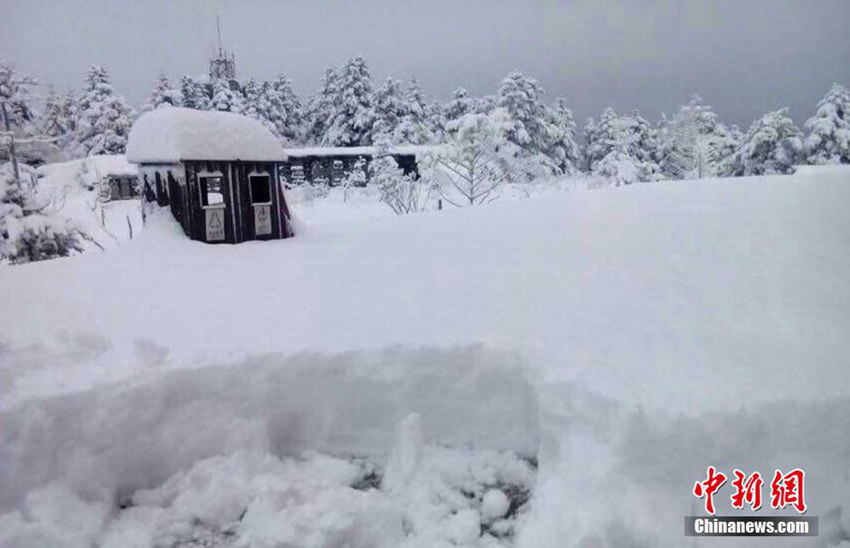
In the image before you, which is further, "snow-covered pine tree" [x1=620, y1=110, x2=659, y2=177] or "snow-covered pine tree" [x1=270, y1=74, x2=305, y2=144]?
"snow-covered pine tree" [x1=270, y1=74, x2=305, y2=144]

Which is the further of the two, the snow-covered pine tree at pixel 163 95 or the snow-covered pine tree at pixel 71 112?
the snow-covered pine tree at pixel 71 112

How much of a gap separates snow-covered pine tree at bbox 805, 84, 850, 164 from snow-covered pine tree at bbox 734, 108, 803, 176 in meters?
0.63

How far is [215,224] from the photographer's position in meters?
9.68

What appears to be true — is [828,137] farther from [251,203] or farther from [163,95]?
[163,95]

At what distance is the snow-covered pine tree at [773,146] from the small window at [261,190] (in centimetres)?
2424

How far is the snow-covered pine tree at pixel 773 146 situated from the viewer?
80.7ft

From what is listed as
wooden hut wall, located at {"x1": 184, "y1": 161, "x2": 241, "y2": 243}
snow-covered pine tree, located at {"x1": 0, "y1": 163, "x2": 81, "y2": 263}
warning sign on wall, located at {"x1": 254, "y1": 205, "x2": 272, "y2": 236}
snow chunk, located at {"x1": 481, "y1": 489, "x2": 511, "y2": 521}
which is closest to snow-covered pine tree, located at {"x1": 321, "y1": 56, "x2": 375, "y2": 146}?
snow-covered pine tree, located at {"x1": 0, "y1": 163, "x2": 81, "y2": 263}

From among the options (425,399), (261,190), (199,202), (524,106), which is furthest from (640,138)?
(425,399)

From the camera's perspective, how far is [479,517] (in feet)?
13.0

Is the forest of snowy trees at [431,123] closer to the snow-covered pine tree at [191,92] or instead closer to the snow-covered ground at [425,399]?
the snow-covered pine tree at [191,92]

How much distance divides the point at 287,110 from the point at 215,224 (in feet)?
121

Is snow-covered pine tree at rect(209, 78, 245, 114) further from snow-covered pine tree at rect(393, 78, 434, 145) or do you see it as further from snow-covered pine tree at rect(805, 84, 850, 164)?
snow-covered pine tree at rect(805, 84, 850, 164)

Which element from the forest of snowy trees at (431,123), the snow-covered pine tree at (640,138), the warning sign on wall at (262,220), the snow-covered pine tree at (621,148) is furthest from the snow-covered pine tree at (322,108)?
the warning sign on wall at (262,220)

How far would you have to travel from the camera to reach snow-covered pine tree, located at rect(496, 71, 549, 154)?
3294 cm
